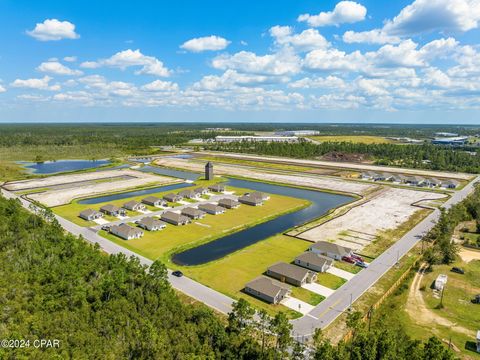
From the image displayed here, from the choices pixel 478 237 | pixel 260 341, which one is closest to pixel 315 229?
pixel 478 237

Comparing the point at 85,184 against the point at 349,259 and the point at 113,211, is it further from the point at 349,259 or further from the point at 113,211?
the point at 349,259

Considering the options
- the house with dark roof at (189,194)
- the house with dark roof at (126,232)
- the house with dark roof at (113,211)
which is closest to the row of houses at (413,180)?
the house with dark roof at (189,194)

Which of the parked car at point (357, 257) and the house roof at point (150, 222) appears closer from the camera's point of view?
the parked car at point (357, 257)

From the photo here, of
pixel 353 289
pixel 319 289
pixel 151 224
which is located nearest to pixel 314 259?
pixel 319 289

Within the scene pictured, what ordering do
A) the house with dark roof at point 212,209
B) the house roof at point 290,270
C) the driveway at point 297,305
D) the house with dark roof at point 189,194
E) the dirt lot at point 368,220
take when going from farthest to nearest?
the house with dark roof at point 189,194 → the house with dark roof at point 212,209 → the dirt lot at point 368,220 → the house roof at point 290,270 → the driveway at point 297,305

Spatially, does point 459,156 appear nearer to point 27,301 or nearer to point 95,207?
point 95,207

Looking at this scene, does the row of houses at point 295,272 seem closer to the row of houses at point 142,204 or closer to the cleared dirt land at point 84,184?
the row of houses at point 142,204

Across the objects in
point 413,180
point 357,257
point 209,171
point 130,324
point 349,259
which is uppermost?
point 209,171
